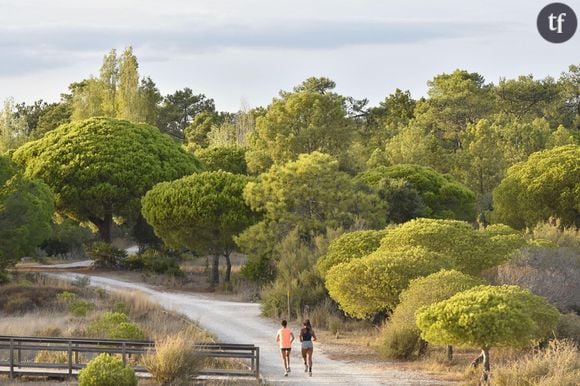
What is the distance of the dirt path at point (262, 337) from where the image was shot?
21812 mm

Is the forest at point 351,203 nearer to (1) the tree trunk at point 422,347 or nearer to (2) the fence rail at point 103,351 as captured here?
(1) the tree trunk at point 422,347

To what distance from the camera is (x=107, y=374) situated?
63.6 ft

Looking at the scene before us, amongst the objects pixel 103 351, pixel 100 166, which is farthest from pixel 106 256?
pixel 103 351

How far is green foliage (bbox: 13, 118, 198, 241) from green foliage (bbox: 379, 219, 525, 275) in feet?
86.8

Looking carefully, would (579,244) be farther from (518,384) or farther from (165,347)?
(165,347)

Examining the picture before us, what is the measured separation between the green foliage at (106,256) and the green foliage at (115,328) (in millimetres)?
21193

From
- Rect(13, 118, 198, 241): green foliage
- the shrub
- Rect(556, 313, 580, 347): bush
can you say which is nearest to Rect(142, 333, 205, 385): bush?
the shrub

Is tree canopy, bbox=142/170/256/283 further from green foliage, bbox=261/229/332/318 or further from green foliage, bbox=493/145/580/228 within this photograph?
green foliage, bbox=493/145/580/228

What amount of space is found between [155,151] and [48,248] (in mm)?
9220

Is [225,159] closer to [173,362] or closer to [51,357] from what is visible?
[51,357]

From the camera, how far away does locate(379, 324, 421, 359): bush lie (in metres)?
24.3

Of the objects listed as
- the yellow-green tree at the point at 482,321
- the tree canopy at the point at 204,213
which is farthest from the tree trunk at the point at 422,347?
the tree canopy at the point at 204,213

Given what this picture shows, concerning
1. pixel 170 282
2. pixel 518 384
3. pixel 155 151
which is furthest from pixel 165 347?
pixel 155 151

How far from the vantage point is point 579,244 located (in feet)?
118
